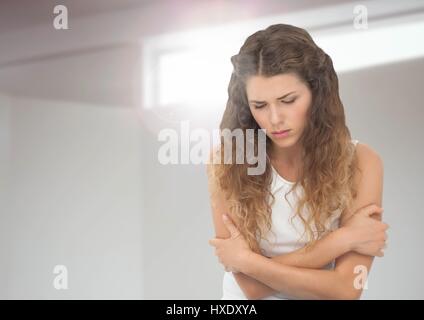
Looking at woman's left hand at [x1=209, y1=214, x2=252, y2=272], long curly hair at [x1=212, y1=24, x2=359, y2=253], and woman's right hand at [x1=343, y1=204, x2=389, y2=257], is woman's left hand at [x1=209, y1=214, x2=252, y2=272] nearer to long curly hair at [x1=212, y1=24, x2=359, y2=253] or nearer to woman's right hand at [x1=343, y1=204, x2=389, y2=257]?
long curly hair at [x1=212, y1=24, x2=359, y2=253]

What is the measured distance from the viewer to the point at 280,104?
1654 millimetres

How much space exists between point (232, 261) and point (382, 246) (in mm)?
416

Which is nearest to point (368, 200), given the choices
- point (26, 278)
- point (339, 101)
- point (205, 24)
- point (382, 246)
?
point (382, 246)

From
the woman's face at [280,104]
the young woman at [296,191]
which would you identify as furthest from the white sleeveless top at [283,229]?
the woman's face at [280,104]

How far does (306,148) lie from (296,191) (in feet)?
0.43

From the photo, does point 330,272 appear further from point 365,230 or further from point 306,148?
point 306,148

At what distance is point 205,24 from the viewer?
77.5 inches

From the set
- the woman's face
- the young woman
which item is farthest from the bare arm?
the woman's face

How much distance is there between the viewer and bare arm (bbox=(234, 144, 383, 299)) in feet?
5.04

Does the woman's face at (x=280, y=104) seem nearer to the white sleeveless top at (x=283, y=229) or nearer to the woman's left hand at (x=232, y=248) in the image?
the white sleeveless top at (x=283, y=229)

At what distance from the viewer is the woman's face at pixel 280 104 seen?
1.64 metres

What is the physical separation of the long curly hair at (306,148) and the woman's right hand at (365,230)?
0.15ft

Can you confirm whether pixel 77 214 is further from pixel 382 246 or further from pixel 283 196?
pixel 382 246

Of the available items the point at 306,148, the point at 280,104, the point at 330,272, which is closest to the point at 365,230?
the point at 330,272
